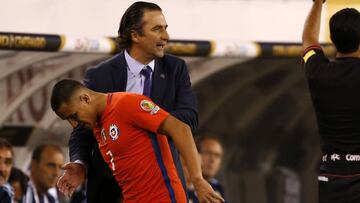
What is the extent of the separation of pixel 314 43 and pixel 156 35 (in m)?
0.83

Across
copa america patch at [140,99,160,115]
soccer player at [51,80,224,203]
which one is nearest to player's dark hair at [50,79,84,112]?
soccer player at [51,80,224,203]

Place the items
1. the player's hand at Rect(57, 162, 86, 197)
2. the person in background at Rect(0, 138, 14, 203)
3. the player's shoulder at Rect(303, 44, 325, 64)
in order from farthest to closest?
the person in background at Rect(0, 138, 14, 203) → the player's shoulder at Rect(303, 44, 325, 64) → the player's hand at Rect(57, 162, 86, 197)

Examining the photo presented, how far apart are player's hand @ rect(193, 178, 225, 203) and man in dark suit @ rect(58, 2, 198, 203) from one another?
2.57 feet

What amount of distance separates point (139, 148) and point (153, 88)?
783mm

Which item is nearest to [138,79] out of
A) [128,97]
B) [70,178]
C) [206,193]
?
[70,178]

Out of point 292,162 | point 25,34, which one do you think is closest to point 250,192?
point 292,162

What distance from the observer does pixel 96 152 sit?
764 centimetres

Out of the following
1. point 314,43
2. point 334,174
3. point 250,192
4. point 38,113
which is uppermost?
point 314,43

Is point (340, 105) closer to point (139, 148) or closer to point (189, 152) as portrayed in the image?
point (189, 152)

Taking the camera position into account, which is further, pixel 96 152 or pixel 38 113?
pixel 38 113

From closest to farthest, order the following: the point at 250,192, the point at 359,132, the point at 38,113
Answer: the point at 359,132, the point at 38,113, the point at 250,192

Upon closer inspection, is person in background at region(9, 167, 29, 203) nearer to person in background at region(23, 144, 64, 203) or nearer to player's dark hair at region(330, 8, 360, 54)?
person in background at region(23, 144, 64, 203)

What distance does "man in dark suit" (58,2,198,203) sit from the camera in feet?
24.2

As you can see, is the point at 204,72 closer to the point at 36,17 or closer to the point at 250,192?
the point at 36,17
